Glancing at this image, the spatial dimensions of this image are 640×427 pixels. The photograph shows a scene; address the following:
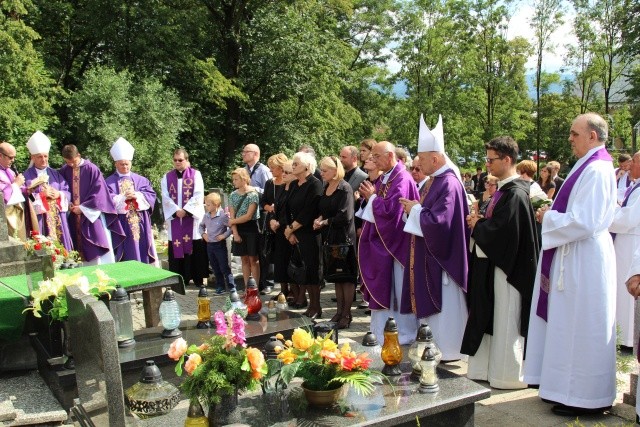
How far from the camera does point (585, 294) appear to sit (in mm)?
4812

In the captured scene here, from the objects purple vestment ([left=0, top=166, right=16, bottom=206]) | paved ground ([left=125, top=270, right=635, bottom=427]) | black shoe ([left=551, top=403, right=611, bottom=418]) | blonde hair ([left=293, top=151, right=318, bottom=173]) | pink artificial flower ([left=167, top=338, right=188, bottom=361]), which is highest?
blonde hair ([left=293, top=151, right=318, bottom=173])

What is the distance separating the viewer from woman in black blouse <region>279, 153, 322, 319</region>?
7.86 m

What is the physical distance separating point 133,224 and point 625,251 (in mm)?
6649

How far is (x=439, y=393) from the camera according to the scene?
3.99m

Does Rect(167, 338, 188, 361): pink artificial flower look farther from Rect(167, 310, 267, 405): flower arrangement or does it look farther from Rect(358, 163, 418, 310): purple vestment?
Rect(358, 163, 418, 310): purple vestment

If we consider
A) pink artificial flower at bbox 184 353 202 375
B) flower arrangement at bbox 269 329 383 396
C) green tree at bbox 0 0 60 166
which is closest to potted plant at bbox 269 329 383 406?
flower arrangement at bbox 269 329 383 396

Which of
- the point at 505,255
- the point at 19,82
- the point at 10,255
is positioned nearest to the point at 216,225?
the point at 10,255

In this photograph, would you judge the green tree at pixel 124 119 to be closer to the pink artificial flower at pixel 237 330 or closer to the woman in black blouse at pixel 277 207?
the woman in black blouse at pixel 277 207

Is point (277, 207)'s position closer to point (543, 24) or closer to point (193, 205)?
point (193, 205)

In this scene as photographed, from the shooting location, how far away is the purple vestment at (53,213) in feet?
28.4

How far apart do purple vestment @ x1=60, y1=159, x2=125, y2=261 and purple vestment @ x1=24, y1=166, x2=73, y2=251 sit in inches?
5.3

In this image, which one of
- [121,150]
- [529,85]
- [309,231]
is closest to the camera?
[309,231]

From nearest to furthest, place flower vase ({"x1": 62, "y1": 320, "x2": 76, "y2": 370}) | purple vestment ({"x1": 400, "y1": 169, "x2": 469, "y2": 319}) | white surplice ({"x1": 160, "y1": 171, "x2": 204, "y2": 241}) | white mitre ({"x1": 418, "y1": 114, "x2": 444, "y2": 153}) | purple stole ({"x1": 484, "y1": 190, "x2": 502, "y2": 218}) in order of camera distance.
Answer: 1. flower vase ({"x1": 62, "y1": 320, "x2": 76, "y2": 370})
2. purple stole ({"x1": 484, "y1": 190, "x2": 502, "y2": 218})
3. purple vestment ({"x1": 400, "y1": 169, "x2": 469, "y2": 319})
4. white mitre ({"x1": 418, "y1": 114, "x2": 444, "y2": 153})
5. white surplice ({"x1": 160, "y1": 171, "x2": 204, "y2": 241})

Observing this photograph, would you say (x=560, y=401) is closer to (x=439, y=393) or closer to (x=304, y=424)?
(x=439, y=393)
